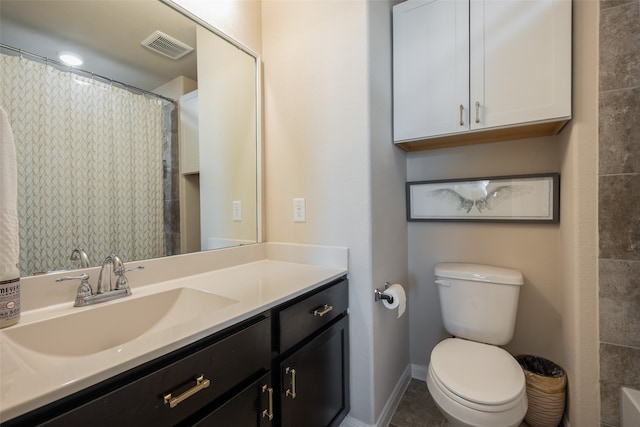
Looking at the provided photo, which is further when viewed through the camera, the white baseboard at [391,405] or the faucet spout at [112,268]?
the white baseboard at [391,405]

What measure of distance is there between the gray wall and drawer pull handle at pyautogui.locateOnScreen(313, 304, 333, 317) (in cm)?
108

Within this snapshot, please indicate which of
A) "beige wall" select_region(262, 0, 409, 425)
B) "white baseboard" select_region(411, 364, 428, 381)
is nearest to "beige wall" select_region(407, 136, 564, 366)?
"white baseboard" select_region(411, 364, 428, 381)

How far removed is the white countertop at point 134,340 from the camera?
47 centimetres

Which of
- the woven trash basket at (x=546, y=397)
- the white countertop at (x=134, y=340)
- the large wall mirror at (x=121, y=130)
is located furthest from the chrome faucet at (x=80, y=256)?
the woven trash basket at (x=546, y=397)

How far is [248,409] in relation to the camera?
2.70 feet

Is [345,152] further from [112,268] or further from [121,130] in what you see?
[112,268]

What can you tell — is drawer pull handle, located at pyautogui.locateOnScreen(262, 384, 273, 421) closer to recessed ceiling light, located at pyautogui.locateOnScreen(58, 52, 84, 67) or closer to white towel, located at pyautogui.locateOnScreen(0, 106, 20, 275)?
white towel, located at pyautogui.locateOnScreen(0, 106, 20, 275)

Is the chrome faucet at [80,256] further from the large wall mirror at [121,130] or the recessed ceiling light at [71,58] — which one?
the recessed ceiling light at [71,58]

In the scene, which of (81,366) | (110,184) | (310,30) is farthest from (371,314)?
(310,30)

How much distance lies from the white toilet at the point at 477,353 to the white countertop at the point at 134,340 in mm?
641

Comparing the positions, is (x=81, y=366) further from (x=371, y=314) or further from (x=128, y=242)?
(x=371, y=314)

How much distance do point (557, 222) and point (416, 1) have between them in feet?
4.65

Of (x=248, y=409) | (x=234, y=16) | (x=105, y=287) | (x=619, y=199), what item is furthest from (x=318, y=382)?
(x=234, y=16)

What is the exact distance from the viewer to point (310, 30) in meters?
1.46
